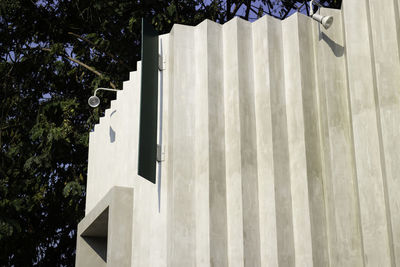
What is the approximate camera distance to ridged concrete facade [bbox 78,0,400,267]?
20.3ft

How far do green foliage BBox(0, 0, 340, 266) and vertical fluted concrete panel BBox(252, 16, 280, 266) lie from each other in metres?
8.27

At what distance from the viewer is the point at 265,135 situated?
700 centimetres

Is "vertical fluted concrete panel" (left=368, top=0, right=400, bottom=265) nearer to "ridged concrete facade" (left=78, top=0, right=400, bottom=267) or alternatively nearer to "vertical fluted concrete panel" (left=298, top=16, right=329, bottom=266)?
"ridged concrete facade" (left=78, top=0, right=400, bottom=267)

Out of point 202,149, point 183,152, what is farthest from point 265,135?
point 183,152

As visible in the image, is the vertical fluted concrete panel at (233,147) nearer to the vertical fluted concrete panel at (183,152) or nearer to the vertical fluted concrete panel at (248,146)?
the vertical fluted concrete panel at (248,146)

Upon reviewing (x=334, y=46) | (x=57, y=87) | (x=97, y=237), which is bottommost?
(x=97, y=237)

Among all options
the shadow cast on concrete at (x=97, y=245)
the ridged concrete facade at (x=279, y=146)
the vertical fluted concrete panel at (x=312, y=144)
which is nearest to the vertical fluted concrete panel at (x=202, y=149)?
the ridged concrete facade at (x=279, y=146)

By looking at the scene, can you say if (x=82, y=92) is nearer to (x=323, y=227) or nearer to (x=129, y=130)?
(x=129, y=130)

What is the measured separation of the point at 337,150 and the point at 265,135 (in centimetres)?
86

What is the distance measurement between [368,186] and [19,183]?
10488 mm

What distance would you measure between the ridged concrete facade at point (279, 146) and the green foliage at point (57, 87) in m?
7.70

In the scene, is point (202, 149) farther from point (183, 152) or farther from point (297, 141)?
point (297, 141)

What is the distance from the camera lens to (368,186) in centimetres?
610

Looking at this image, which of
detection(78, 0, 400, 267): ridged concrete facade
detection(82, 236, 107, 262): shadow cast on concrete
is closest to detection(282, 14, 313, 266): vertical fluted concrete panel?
detection(78, 0, 400, 267): ridged concrete facade
